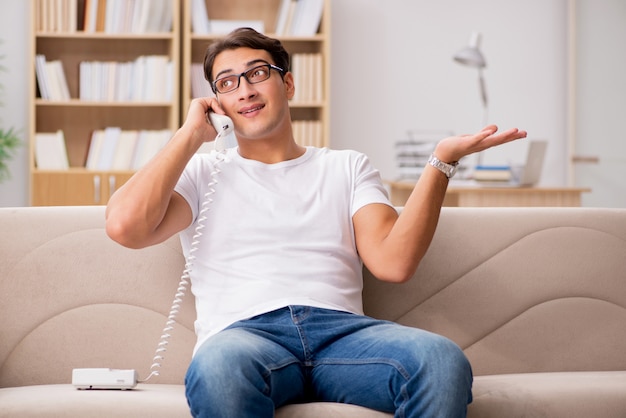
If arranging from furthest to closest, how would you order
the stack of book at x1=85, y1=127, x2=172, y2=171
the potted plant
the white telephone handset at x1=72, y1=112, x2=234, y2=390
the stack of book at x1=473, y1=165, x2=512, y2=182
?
the stack of book at x1=85, y1=127, x2=172, y2=171
the potted plant
the stack of book at x1=473, y1=165, x2=512, y2=182
the white telephone handset at x1=72, y1=112, x2=234, y2=390

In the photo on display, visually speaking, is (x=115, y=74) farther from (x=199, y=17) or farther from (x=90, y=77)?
(x=199, y=17)

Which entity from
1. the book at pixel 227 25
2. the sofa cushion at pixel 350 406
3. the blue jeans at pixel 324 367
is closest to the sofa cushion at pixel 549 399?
the sofa cushion at pixel 350 406

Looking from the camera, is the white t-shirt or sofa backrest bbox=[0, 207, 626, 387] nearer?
the white t-shirt

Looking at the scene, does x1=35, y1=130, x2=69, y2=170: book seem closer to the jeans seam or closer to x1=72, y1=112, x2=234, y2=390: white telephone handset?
x1=72, y1=112, x2=234, y2=390: white telephone handset

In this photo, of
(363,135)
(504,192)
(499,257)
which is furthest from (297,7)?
(499,257)

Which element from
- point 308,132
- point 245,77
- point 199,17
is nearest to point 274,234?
point 245,77

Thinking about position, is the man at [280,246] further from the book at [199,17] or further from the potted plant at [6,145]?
the potted plant at [6,145]

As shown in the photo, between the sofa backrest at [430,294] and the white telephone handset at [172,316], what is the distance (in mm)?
49

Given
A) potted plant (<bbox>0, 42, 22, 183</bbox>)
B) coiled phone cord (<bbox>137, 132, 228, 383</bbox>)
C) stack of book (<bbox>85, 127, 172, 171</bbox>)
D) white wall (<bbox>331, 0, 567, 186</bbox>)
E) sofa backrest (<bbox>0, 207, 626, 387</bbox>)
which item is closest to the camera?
coiled phone cord (<bbox>137, 132, 228, 383</bbox>)

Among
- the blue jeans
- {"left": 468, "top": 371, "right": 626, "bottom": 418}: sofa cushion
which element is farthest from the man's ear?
{"left": 468, "top": 371, "right": 626, "bottom": 418}: sofa cushion

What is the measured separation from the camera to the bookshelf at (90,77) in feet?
16.6

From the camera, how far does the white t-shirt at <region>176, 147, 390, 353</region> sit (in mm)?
1885

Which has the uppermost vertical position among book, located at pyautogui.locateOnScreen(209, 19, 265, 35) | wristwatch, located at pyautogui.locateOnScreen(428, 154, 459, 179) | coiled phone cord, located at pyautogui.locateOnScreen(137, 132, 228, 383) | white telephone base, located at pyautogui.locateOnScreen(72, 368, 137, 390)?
book, located at pyautogui.locateOnScreen(209, 19, 265, 35)

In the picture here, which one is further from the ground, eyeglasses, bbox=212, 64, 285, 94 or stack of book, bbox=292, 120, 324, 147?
stack of book, bbox=292, 120, 324, 147
